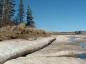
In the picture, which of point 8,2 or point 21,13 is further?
point 21,13

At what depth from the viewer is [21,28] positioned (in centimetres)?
4512

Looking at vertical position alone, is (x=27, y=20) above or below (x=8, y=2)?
below

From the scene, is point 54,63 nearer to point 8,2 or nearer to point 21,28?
point 21,28

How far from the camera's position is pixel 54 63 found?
15867mm

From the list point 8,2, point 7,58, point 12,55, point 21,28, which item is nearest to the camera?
point 7,58

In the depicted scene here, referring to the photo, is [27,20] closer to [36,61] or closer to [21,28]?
[21,28]

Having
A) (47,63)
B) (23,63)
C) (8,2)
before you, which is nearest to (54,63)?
(47,63)

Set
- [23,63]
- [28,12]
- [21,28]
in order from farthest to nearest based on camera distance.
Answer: [28,12]
[21,28]
[23,63]

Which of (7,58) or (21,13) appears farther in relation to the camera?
(21,13)

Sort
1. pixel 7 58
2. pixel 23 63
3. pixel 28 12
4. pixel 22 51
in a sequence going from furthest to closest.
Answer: pixel 28 12, pixel 22 51, pixel 7 58, pixel 23 63

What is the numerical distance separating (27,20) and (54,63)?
83.6m

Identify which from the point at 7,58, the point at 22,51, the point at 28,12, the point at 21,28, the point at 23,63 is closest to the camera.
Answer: the point at 23,63

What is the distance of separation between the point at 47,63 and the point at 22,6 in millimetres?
87499

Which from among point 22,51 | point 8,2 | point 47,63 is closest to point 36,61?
point 47,63
